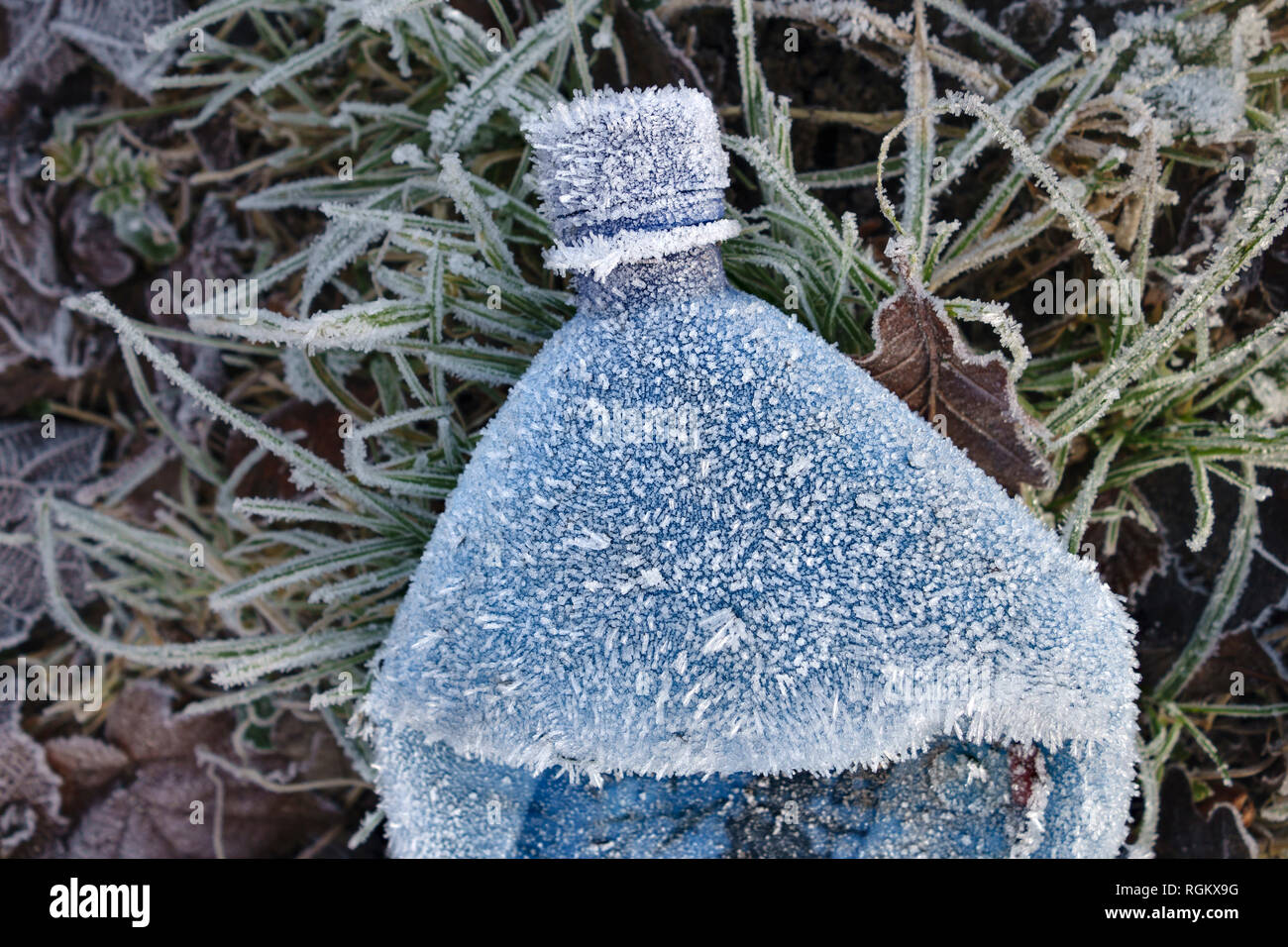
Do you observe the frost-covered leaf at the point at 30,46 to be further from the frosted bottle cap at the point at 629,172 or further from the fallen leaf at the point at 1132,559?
the fallen leaf at the point at 1132,559

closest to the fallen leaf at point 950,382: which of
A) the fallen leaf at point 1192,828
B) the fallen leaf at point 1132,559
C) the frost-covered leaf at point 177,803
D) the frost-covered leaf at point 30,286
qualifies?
the fallen leaf at point 1132,559

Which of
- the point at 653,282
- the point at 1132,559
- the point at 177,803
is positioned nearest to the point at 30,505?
the point at 177,803

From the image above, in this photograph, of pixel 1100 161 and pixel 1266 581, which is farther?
pixel 1266 581

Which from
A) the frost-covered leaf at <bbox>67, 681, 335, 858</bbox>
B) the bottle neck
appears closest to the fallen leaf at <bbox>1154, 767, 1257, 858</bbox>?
the bottle neck

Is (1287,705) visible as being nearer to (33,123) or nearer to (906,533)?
(906,533)

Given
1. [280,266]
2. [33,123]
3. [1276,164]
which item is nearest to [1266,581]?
[1276,164]
